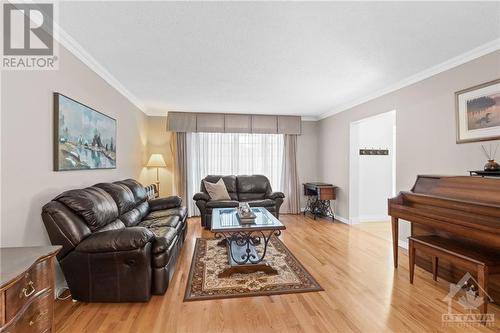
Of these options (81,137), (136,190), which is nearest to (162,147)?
(136,190)

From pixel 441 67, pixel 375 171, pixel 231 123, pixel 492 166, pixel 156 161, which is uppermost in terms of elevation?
pixel 441 67

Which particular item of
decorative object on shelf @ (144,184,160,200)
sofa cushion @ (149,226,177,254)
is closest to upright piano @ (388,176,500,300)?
sofa cushion @ (149,226,177,254)

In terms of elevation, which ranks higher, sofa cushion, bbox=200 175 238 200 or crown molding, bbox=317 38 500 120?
crown molding, bbox=317 38 500 120

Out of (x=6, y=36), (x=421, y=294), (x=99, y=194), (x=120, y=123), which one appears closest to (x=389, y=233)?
(x=421, y=294)

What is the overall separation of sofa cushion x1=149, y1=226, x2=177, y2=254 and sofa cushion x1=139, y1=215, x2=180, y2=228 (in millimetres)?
222

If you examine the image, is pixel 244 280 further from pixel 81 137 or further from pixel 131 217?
pixel 81 137

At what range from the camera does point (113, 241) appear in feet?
6.74

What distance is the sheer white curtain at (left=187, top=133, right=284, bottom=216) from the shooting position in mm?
5844

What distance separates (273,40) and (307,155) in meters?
4.28

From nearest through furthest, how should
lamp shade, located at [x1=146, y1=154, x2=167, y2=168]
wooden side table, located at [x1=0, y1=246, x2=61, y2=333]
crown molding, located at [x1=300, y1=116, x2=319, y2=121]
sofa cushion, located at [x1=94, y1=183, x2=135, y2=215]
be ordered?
wooden side table, located at [x1=0, y1=246, x2=61, y2=333]
sofa cushion, located at [x1=94, y1=183, x2=135, y2=215]
lamp shade, located at [x1=146, y1=154, x2=167, y2=168]
crown molding, located at [x1=300, y1=116, x2=319, y2=121]

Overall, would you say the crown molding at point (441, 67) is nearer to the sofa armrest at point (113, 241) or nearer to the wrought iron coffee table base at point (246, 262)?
the wrought iron coffee table base at point (246, 262)

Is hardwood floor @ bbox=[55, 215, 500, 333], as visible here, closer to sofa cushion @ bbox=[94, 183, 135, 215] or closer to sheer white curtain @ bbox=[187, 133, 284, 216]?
sofa cushion @ bbox=[94, 183, 135, 215]

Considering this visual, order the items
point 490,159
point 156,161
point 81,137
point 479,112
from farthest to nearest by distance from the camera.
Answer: point 156,161
point 81,137
point 479,112
point 490,159

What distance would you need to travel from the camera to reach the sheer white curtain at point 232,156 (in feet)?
19.2
